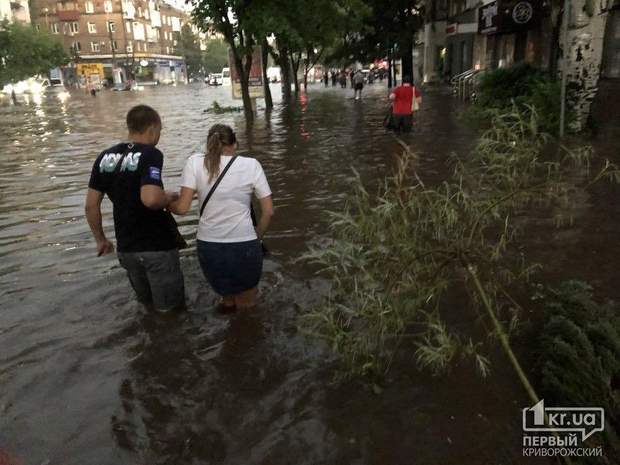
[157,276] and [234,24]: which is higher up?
[234,24]

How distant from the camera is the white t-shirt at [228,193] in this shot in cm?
396

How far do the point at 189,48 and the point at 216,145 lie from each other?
→ 5027 inches

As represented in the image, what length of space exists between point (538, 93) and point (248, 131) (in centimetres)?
879

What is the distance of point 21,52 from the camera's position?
60.1 meters

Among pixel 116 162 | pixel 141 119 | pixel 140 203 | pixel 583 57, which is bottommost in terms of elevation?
pixel 140 203

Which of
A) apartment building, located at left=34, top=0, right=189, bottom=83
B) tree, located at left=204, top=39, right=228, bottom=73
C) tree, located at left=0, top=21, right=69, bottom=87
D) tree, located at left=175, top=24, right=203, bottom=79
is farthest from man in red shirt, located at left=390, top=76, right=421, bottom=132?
tree, located at left=204, top=39, right=228, bottom=73

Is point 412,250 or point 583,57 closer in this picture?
point 412,250

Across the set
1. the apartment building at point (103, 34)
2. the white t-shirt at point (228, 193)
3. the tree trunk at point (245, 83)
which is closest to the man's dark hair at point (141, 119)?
the white t-shirt at point (228, 193)

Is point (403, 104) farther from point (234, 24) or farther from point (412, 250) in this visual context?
point (412, 250)

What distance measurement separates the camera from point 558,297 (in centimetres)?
389

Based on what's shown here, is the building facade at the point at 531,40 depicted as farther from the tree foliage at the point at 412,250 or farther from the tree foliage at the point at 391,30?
the tree foliage at the point at 412,250

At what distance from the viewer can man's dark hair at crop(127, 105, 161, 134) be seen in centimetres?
387

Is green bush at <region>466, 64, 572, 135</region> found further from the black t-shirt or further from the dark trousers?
the black t-shirt

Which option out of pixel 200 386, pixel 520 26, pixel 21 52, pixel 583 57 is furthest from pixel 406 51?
pixel 21 52
